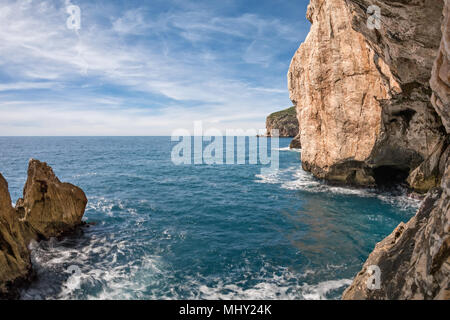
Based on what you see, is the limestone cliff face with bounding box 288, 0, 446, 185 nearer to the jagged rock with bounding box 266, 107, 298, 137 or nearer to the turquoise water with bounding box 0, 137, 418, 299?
the turquoise water with bounding box 0, 137, 418, 299

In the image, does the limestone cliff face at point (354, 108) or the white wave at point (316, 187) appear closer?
the limestone cliff face at point (354, 108)

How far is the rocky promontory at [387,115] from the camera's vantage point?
5.97 metres

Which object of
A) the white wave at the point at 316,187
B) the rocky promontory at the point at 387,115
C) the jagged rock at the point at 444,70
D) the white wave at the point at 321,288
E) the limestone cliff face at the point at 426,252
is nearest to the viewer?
Answer: the jagged rock at the point at 444,70

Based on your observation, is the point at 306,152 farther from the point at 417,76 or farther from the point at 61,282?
the point at 61,282

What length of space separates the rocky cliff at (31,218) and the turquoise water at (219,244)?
3.14 feet

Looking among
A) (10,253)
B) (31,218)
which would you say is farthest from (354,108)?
(31,218)

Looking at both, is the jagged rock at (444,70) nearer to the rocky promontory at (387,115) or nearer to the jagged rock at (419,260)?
the rocky promontory at (387,115)

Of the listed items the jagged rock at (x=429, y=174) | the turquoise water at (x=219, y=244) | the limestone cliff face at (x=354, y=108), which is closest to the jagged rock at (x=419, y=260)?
the turquoise water at (x=219, y=244)

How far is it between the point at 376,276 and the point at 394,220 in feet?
52.9

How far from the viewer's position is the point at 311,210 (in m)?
22.4

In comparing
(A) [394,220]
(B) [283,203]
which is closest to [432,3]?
(A) [394,220]

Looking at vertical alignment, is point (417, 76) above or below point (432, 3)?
below

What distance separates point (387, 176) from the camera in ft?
94.0
